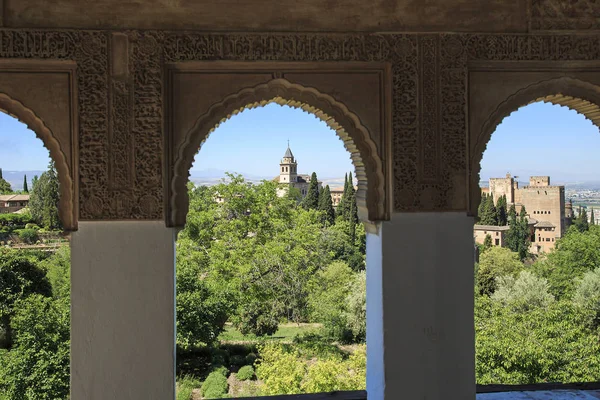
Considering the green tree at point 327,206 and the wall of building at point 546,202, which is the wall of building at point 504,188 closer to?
the wall of building at point 546,202

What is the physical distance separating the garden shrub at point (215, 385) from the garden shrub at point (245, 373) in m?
0.44

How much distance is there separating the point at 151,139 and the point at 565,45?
304 cm

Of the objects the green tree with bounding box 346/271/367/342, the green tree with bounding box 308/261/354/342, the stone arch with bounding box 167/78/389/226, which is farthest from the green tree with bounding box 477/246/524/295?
the stone arch with bounding box 167/78/389/226

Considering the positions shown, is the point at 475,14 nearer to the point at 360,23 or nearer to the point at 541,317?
the point at 360,23

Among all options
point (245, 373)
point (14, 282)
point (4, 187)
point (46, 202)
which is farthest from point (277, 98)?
point (4, 187)

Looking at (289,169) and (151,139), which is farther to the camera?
(289,169)

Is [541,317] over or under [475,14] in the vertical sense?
under

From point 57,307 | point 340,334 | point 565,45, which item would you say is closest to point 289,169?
point 340,334

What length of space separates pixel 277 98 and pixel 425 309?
1843 mm

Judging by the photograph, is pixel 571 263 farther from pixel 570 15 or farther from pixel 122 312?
pixel 122 312

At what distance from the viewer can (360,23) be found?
11.9 ft

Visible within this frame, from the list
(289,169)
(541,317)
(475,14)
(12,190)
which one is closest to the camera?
(475,14)

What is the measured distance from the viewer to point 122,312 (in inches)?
135

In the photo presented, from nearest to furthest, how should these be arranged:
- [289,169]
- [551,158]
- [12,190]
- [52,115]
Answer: [52,115] < [12,190] < [289,169] < [551,158]
